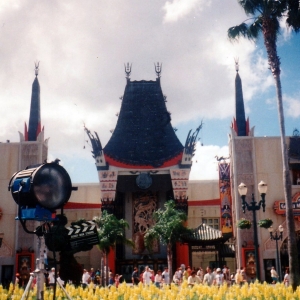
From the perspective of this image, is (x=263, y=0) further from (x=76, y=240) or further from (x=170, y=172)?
(x=170, y=172)

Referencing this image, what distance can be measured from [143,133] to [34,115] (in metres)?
8.67

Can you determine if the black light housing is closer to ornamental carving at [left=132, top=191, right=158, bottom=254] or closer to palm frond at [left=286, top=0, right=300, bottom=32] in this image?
palm frond at [left=286, top=0, right=300, bottom=32]

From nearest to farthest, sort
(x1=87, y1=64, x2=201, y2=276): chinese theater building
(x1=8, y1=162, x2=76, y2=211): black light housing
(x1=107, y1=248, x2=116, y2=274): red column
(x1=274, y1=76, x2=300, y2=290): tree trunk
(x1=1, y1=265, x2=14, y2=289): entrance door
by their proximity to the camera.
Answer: (x1=8, y1=162, x2=76, y2=211): black light housing, (x1=274, y1=76, x2=300, y2=290): tree trunk, (x1=1, y1=265, x2=14, y2=289): entrance door, (x1=107, y1=248, x2=116, y2=274): red column, (x1=87, y1=64, x2=201, y2=276): chinese theater building

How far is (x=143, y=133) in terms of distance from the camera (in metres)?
35.5

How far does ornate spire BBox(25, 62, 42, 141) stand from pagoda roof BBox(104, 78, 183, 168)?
17.9ft

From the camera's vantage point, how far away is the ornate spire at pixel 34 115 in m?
32.6

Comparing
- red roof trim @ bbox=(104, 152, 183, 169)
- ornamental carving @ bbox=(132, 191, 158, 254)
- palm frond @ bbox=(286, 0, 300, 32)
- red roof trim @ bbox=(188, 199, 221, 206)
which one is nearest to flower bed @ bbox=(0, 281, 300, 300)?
palm frond @ bbox=(286, 0, 300, 32)

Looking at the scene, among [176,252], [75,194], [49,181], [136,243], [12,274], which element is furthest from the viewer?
[75,194]

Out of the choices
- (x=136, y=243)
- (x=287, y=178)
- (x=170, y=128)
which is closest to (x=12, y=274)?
(x=136, y=243)

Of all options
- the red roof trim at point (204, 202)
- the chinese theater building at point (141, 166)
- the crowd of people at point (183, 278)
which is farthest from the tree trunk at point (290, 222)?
the red roof trim at point (204, 202)

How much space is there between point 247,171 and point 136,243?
11415mm

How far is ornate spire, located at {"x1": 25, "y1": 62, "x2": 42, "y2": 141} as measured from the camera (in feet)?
107

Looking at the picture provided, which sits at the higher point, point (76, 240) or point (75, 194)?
point (75, 194)

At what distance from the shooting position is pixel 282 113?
17062 mm
